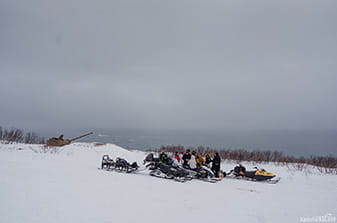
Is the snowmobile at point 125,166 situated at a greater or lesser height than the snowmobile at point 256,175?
lesser

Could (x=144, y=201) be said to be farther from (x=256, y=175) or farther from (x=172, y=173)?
(x=256, y=175)

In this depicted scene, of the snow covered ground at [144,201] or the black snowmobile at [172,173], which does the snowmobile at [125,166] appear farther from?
the snow covered ground at [144,201]

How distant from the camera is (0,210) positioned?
4.59m

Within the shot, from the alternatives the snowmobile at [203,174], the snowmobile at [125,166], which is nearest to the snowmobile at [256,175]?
the snowmobile at [203,174]

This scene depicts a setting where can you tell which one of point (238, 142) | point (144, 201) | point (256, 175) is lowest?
point (238, 142)

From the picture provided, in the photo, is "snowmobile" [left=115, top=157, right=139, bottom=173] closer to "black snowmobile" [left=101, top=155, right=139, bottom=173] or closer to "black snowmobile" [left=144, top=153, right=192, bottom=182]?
"black snowmobile" [left=101, top=155, right=139, bottom=173]

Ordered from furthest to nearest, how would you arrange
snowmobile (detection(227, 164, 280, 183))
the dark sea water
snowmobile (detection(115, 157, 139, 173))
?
the dark sea water < snowmobile (detection(115, 157, 139, 173)) < snowmobile (detection(227, 164, 280, 183))

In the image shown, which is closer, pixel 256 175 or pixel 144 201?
pixel 144 201

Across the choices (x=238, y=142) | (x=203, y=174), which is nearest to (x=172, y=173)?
(x=203, y=174)

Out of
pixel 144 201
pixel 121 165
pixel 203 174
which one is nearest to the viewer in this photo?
pixel 144 201

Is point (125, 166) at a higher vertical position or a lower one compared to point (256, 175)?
lower

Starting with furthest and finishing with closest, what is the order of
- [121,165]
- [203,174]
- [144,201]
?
[121,165], [203,174], [144,201]

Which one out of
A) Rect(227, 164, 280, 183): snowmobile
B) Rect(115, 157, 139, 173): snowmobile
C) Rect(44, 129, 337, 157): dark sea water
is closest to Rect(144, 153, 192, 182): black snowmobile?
Rect(115, 157, 139, 173): snowmobile

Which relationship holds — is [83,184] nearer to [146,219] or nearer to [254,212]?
[146,219]
